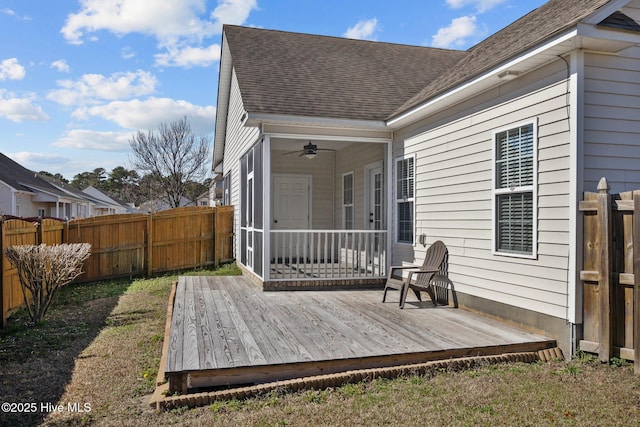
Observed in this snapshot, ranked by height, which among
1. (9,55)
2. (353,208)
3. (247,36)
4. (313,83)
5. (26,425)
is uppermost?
(9,55)

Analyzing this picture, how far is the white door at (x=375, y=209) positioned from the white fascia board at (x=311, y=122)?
4.23 feet

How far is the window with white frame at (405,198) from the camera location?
302 inches

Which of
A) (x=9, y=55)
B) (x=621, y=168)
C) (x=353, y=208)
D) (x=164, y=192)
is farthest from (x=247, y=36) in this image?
(x=164, y=192)

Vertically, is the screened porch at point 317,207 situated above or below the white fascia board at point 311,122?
below

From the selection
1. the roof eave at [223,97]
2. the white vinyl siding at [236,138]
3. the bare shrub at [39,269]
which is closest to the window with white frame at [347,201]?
the white vinyl siding at [236,138]

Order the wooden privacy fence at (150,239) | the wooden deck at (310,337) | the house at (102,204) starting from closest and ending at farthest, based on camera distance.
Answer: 1. the wooden deck at (310,337)
2. the wooden privacy fence at (150,239)
3. the house at (102,204)

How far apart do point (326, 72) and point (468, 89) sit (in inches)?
185

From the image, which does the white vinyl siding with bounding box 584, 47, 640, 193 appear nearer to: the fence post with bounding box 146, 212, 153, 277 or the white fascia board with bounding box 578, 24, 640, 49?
the white fascia board with bounding box 578, 24, 640, 49

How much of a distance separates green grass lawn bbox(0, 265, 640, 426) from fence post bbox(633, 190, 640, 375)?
0.52 ft

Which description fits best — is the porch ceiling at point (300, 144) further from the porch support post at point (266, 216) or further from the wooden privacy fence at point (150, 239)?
the wooden privacy fence at point (150, 239)

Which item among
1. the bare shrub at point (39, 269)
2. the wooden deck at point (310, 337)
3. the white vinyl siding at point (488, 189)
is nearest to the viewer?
the wooden deck at point (310, 337)

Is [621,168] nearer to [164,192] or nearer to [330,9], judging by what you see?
[330,9]

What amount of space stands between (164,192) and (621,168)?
27.7 m

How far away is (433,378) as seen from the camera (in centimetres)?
390
